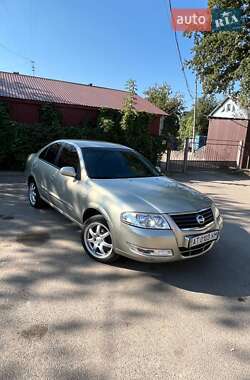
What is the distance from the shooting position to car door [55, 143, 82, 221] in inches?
195

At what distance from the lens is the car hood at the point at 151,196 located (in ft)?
13.3

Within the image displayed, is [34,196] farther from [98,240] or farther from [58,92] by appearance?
[58,92]

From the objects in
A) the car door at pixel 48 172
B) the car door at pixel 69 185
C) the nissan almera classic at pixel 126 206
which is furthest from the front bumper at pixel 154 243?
the car door at pixel 48 172

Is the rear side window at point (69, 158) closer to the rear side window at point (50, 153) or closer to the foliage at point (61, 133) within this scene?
the rear side window at point (50, 153)

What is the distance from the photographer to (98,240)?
448cm

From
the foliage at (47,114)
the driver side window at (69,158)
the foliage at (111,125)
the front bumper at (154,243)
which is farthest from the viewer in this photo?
the foliage at (47,114)

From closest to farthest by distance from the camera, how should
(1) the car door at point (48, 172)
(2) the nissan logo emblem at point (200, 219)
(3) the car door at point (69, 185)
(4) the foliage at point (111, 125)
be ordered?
(2) the nissan logo emblem at point (200, 219), (3) the car door at point (69, 185), (1) the car door at point (48, 172), (4) the foliage at point (111, 125)

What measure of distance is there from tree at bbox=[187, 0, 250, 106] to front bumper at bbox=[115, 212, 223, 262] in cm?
1458

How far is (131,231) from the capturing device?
389 centimetres

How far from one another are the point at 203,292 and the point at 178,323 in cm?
74

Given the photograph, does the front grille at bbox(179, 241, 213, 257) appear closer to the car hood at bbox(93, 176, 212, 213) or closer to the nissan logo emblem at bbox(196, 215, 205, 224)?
the nissan logo emblem at bbox(196, 215, 205, 224)

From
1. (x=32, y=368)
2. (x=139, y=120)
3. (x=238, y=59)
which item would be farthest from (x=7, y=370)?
(x=238, y=59)

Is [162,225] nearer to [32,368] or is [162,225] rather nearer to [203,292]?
[203,292]

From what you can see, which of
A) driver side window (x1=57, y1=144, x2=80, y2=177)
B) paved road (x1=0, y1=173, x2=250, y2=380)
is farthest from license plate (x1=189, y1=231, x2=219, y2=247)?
driver side window (x1=57, y1=144, x2=80, y2=177)
